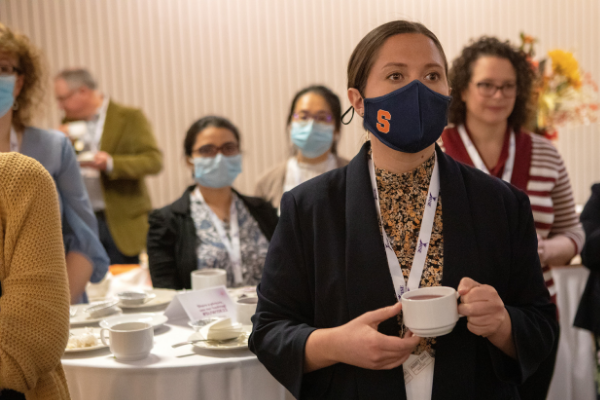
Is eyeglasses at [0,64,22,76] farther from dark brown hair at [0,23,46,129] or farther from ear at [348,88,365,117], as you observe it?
ear at [348,88,365,117]

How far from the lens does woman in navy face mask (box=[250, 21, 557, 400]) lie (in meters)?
1.32

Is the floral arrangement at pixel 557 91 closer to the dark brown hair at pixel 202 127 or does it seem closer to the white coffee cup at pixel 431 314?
the dark brown hair at pixel 202 127

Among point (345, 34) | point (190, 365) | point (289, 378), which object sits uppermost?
point (345, 34)

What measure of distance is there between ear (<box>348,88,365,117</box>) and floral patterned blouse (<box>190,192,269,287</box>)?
4.99 feet

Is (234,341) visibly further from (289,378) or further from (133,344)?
(289,378)

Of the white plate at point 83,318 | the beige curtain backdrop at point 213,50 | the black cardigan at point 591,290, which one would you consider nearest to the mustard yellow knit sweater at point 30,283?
the white plate at point 83,318

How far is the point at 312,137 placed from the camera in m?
3.62

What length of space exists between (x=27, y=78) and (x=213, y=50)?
407cm

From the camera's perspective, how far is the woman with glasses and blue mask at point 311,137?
3645 millimetres

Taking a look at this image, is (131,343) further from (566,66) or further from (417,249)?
(566,66)

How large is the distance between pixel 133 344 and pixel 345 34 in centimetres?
530

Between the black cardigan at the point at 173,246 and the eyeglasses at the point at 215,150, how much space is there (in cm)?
27

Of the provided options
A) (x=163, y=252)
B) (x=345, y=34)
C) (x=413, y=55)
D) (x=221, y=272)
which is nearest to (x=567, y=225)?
(x=221, y=272)

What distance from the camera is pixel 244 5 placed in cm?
635
